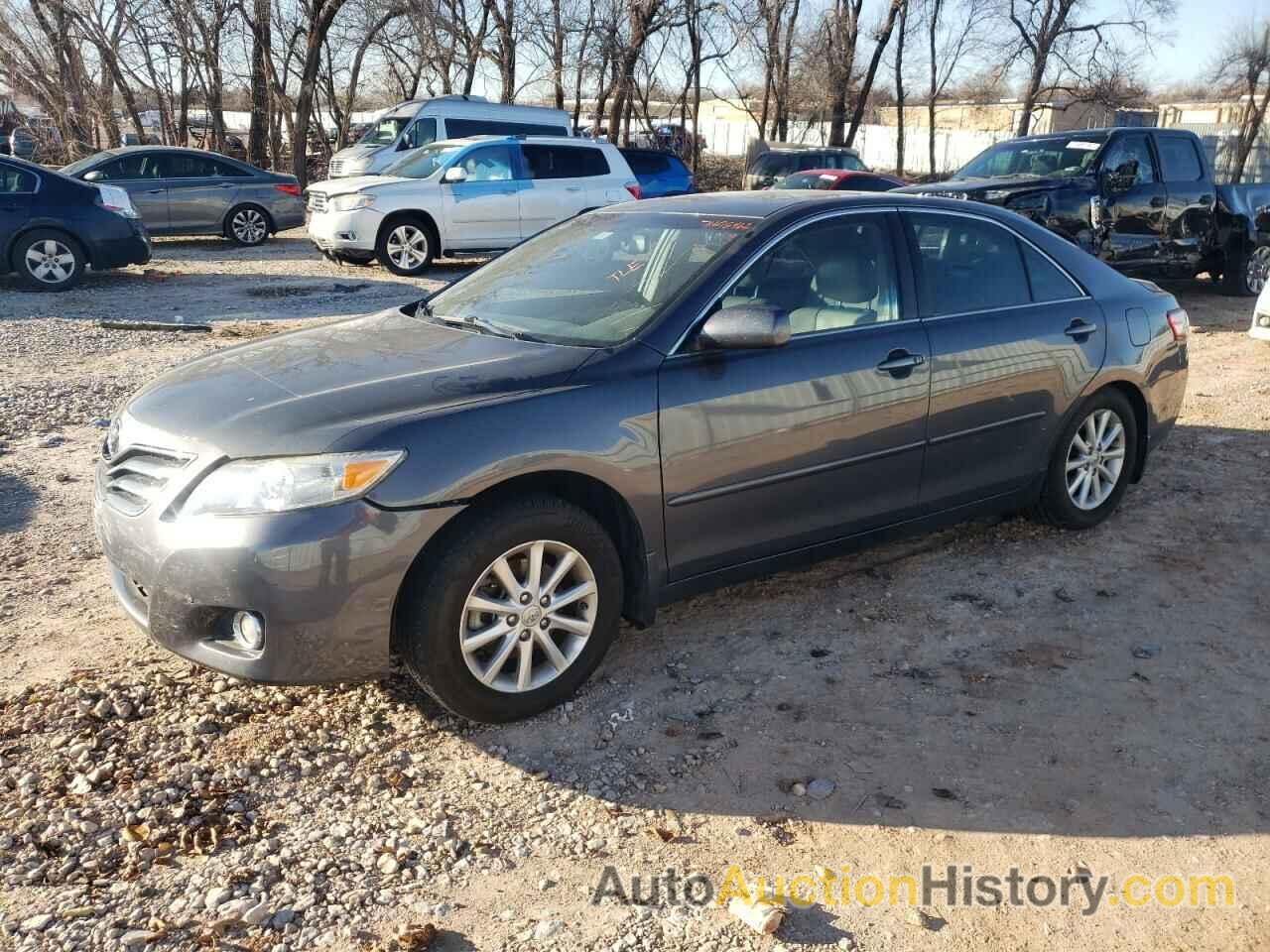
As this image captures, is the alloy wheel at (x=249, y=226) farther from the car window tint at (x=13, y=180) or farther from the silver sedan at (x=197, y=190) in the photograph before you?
the car window tint at (x=13, y=180)

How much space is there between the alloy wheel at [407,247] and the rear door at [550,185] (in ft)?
4.57

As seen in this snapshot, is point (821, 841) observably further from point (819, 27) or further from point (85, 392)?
point (819, 27)

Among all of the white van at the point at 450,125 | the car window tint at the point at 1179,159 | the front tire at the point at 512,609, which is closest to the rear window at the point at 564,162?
the white van at the point at 450,125

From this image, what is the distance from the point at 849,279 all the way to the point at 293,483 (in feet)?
7.64

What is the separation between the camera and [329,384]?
355 cm

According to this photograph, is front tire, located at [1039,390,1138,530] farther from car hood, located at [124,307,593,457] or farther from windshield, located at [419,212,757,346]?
car hood, located at [124,307,593,457]

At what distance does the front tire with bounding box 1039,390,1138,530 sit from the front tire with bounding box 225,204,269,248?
14963 millimetres

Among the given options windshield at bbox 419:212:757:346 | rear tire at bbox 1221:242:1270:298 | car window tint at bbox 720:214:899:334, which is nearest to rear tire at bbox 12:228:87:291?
windshield at bbox 419:212:757:346

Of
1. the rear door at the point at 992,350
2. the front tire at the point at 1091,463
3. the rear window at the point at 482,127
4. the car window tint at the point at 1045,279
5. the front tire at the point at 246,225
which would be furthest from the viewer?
the rear window at the point at 482,127

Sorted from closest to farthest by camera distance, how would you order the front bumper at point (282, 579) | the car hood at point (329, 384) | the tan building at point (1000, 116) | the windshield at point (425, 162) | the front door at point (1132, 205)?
the front bumper at point (282, 579)
the car hood at point (329, 384)
the front door at point (1132, 205)
the windshield at point (425, 162)
the tan building at point (1000, 116)

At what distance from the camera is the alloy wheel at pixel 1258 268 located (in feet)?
42.9

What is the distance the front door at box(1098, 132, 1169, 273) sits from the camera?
1140 cm

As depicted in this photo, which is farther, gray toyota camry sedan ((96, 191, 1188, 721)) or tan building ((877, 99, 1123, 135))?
tan building ((877, 99, 1123, 135))

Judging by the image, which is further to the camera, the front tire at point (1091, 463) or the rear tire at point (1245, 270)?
the rear tire at point (1245, 270)
